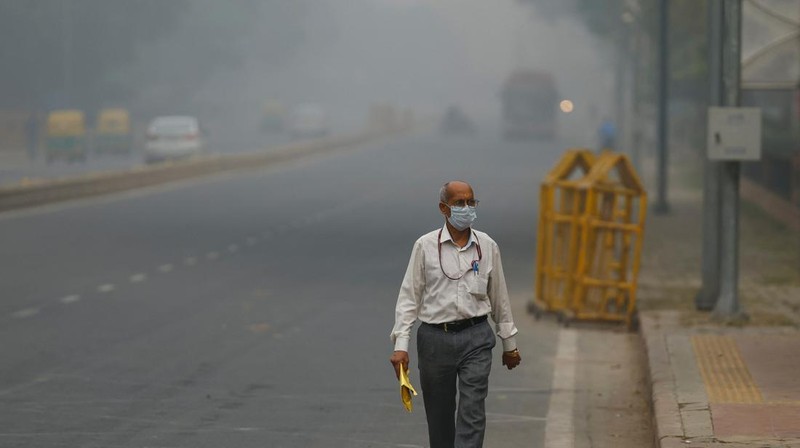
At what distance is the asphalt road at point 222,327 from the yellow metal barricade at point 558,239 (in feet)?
1.35

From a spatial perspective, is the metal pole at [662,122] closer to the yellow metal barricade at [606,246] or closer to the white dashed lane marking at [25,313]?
the yellow metal barricade at [606,246]

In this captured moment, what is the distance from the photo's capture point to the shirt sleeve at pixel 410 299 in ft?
25.1

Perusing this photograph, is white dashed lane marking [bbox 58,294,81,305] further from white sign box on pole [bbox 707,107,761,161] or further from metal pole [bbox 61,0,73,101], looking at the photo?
metal pole [bbox 61,0,73,101]

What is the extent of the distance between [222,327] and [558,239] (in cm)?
371

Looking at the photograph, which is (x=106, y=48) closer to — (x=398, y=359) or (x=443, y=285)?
(x=443, y=285)

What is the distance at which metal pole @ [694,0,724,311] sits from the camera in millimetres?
15633

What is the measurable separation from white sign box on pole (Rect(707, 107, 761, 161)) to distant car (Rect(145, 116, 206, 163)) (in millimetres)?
40427

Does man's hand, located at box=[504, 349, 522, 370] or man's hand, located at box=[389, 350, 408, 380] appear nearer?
man's hand, located at box=[389, 350, 408, 380]

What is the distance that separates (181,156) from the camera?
55.0 metres

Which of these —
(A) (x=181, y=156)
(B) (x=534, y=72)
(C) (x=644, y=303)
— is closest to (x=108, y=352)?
(C) (x=644, y=303)

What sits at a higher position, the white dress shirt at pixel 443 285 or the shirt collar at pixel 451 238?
the shirt collar at pixel 451 238

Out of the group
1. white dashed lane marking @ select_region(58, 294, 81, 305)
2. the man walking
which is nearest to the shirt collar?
the man walking

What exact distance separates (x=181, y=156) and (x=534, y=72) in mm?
43180

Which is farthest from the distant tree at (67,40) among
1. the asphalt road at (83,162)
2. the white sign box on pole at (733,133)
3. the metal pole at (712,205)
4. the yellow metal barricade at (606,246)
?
the white sign box on pole at (733,133)
